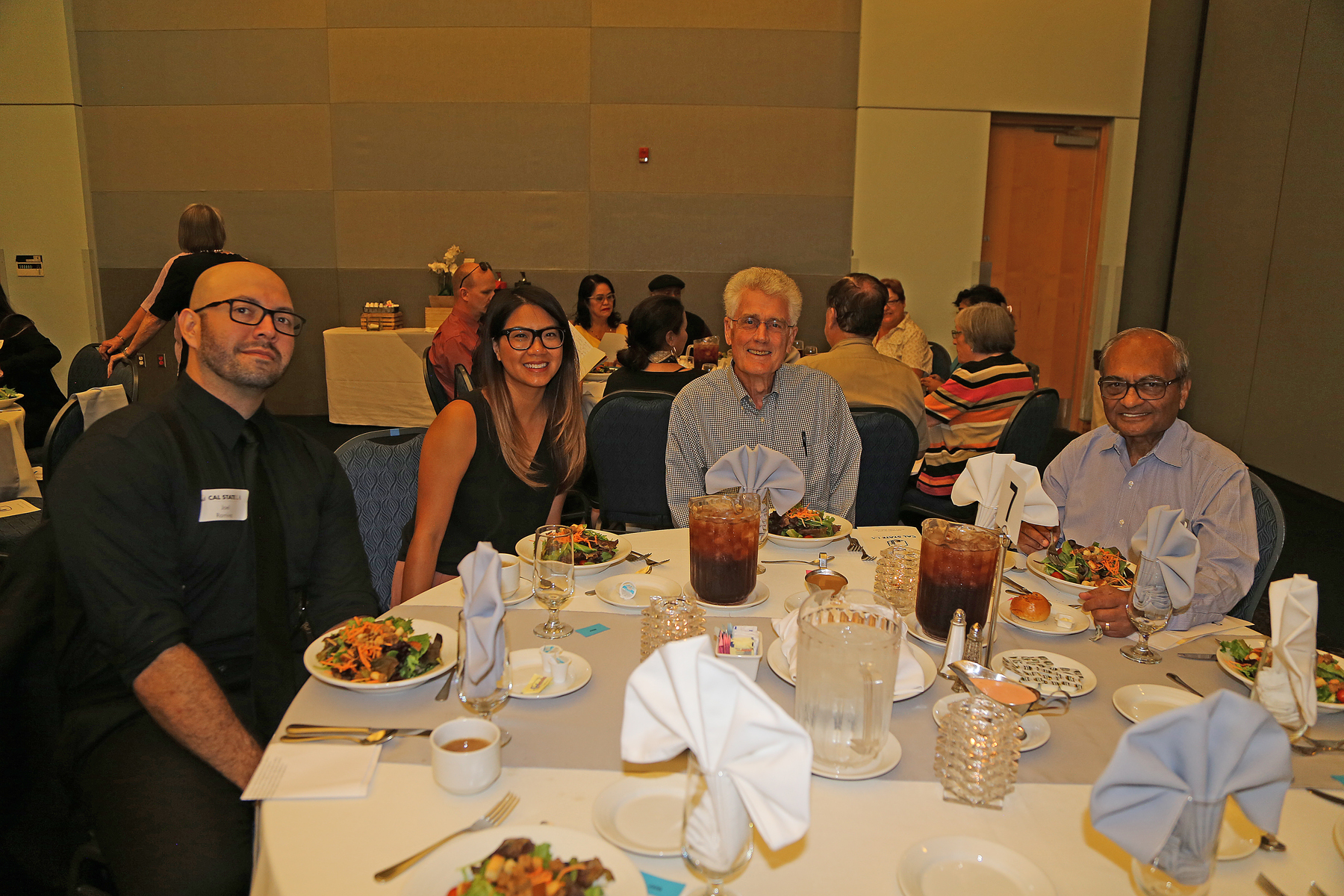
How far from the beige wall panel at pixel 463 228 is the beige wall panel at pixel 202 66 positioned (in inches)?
45.3

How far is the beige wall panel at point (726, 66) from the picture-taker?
7.91 m

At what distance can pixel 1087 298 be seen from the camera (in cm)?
841

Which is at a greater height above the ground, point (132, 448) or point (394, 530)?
point (132, 448)

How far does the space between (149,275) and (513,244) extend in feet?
11.8

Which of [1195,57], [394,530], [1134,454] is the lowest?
[394,530]

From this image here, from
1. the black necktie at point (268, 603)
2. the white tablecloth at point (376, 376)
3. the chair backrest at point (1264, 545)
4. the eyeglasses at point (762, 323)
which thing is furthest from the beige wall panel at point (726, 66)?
the black necktie at point (268, 603)

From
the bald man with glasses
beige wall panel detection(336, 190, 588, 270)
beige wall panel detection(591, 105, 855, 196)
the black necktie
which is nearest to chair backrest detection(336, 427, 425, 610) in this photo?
the black necktie

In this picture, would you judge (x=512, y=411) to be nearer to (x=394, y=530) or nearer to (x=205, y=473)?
(x=394, y=530)

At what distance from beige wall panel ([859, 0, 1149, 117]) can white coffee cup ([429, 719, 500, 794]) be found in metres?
7.92

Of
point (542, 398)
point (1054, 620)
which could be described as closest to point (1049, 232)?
point (542, 398)

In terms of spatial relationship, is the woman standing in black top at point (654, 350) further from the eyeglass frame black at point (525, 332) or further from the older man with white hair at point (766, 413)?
the eyeglass frame black at point (525, 332)

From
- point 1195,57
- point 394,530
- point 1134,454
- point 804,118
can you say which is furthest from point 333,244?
point 1195,57

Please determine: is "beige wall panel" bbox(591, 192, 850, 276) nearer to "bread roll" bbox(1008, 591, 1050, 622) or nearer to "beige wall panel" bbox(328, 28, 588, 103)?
"beige wall panel" bbox(328, 28, 588, 103)

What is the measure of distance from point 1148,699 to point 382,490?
6.40ft
